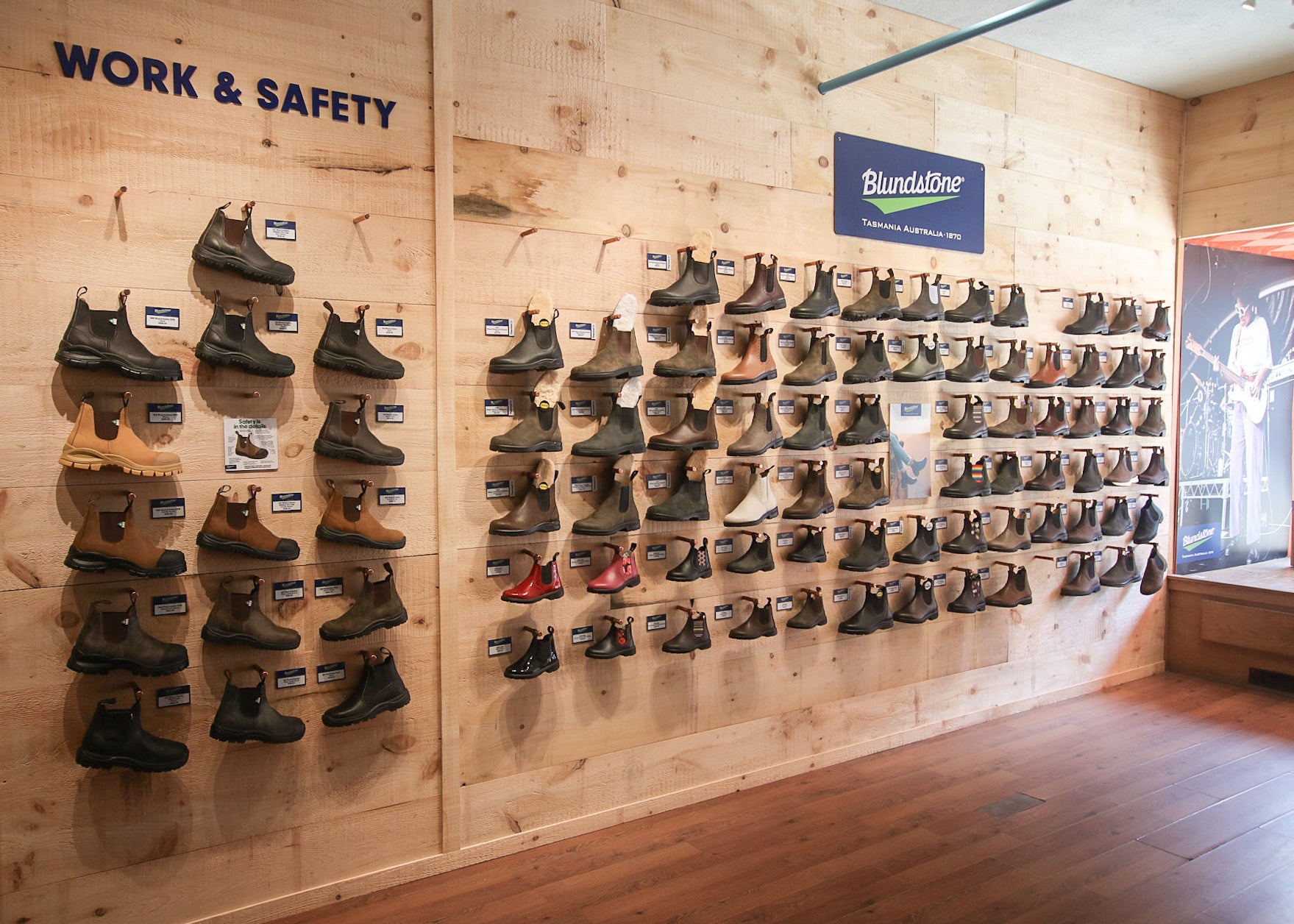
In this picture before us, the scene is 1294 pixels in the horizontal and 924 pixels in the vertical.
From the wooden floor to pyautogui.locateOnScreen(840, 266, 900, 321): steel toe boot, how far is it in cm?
201

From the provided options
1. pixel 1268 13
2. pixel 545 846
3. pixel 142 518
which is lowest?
pixel 545 846

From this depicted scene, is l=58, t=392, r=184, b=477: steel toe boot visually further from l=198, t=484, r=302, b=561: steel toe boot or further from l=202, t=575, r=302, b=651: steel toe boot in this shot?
l=202, t=575, r=302, b=651: steel toe boot

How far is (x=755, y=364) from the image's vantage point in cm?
368

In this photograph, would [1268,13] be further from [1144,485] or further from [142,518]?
[142,518]

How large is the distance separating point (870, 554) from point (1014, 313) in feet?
4.82

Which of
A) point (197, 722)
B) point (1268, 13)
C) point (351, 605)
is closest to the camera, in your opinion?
point (197, 722)

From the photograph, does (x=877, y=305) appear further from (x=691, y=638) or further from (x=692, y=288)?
(x=691, y=638)

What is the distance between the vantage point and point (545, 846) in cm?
334

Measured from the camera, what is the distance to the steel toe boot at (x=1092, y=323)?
4.85 m

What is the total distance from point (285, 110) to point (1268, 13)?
443 centimetres

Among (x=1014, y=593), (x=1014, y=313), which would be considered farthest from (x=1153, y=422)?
(x=1014, y=593)

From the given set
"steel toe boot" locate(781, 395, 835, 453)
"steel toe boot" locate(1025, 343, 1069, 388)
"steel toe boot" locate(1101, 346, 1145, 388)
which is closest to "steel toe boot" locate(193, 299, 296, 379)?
"steel toe boot" locate(781, 395, 835, 453)

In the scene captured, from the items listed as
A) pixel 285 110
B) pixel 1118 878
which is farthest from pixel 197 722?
pixel 1118 878

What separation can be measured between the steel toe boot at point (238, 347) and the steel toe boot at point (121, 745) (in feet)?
3.27
